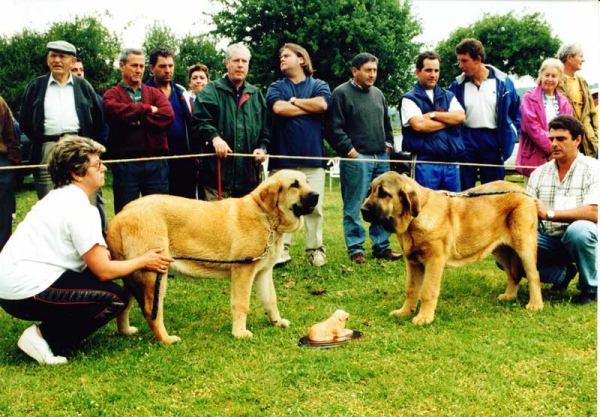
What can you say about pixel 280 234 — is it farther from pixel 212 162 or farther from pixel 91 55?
pixel 91 55

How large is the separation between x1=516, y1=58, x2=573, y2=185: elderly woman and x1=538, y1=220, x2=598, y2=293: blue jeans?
1.89m

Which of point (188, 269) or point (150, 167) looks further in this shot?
point (150, 167)

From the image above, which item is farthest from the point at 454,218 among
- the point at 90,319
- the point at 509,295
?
the point at 90,319

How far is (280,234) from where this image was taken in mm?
5051

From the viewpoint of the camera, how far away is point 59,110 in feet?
21.2

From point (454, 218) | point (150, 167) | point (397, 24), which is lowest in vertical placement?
point (454, 218)

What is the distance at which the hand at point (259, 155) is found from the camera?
654cm

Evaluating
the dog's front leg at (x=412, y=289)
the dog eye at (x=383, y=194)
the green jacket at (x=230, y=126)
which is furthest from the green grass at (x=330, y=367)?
the green jacket at (x=230, y=126)

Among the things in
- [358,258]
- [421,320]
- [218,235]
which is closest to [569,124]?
[421,320]

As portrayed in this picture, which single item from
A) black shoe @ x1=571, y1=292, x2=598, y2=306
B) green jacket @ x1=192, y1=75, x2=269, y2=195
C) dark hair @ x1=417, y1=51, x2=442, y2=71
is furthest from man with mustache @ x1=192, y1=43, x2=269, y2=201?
black shoe @ x1=571, y1=292, x2=598, y2=306

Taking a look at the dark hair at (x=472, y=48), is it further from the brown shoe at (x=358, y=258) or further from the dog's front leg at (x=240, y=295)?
the dog's front leg at (x=240, y=295)

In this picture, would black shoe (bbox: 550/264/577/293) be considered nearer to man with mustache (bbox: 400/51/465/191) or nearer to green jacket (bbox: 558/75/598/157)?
man with mustache (bbox: 400/51/465/191)

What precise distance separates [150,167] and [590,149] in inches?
245

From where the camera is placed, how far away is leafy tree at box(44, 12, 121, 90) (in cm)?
2305
